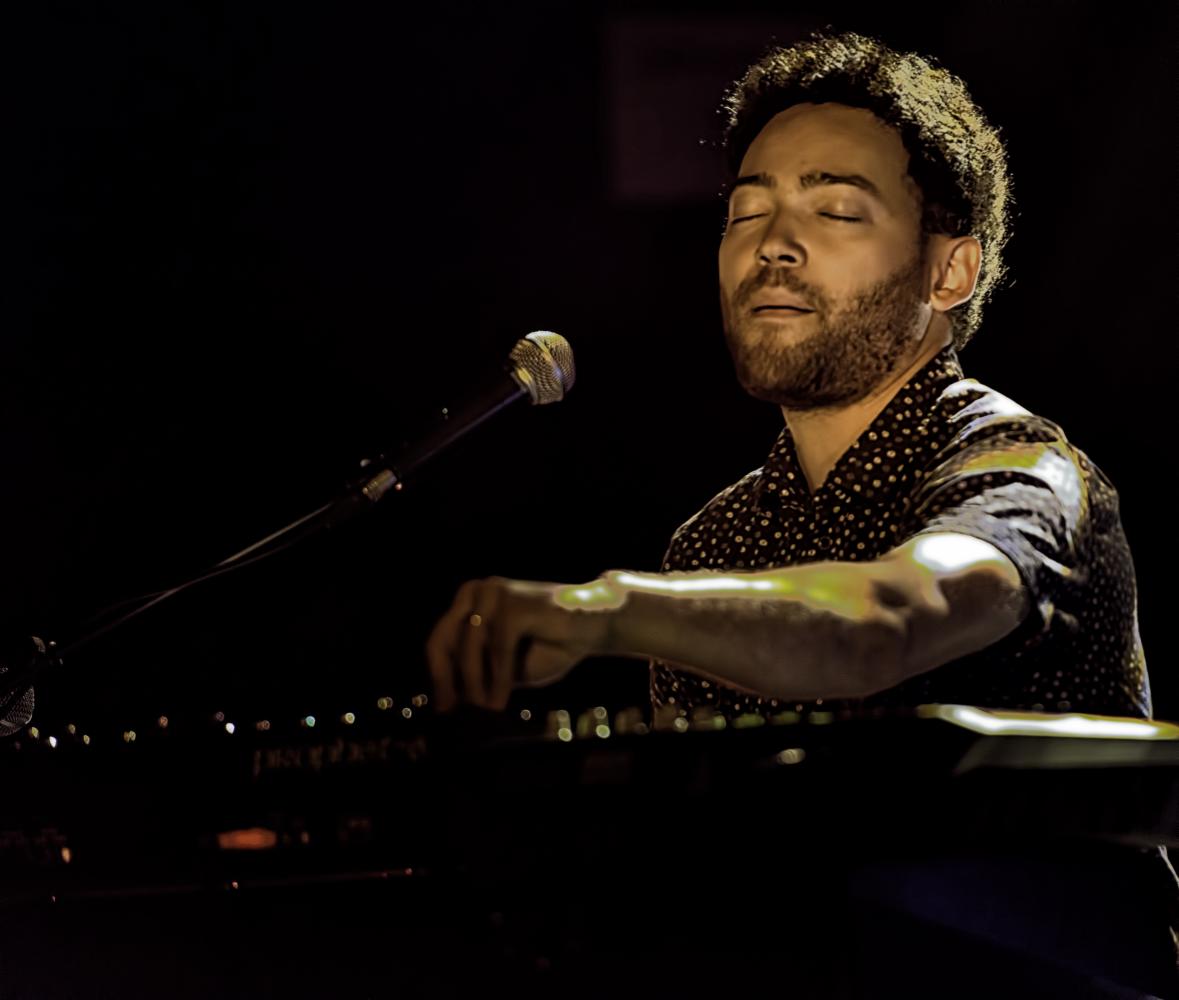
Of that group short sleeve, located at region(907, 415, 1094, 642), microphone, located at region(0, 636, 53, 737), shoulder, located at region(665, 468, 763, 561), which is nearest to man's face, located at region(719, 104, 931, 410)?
shoulder, located at region(665, 468, 763, 561)


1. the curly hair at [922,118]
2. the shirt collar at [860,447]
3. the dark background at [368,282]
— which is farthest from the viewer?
the dark background at [368,282]

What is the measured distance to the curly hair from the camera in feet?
7.18

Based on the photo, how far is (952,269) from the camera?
7.23 ft

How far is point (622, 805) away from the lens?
3.17ft

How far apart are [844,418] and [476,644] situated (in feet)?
4.10

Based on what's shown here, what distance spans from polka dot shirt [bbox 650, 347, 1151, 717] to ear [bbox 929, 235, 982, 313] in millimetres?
103

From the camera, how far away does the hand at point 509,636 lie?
3.19 ft

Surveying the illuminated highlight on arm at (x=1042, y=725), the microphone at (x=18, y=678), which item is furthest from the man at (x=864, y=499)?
the microphone at (x=18, y=678)

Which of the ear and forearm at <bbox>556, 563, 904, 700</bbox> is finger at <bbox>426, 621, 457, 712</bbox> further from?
the ear

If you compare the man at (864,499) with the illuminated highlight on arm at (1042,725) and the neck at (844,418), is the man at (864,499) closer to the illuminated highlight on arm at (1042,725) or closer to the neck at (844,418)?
the neck at (844,418)

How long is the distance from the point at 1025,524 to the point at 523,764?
70cm

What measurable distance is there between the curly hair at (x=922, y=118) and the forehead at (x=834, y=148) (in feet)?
0.08

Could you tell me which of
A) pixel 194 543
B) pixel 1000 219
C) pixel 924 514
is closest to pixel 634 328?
pixel 1000 219

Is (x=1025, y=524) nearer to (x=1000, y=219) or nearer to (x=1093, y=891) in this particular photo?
(x=1093, y=891)
